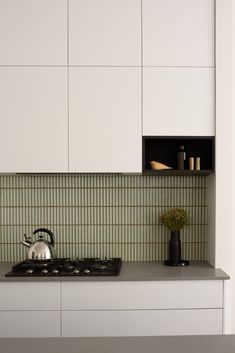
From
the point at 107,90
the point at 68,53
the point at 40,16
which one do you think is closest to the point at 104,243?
the point at 107,90

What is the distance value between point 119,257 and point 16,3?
1.82m

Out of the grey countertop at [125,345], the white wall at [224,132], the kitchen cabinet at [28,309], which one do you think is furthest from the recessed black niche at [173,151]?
the grey countertop at [125,345]

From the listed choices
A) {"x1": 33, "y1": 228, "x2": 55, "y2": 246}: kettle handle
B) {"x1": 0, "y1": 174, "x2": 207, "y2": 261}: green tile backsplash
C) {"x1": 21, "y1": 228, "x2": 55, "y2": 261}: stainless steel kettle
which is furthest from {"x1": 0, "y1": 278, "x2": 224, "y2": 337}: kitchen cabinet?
{"x1": 0, "y1": 174, "x2": 207, "y2": 261}: green tile backsplash

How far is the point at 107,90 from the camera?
285 cm

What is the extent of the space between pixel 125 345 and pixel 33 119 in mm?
1790

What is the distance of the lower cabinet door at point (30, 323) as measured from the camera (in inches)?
103

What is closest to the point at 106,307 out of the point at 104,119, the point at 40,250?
the point at 40,250

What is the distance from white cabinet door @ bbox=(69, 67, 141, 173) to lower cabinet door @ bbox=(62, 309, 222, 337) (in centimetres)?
87

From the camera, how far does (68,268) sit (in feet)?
9.16

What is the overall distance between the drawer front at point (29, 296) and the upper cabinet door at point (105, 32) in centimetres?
138

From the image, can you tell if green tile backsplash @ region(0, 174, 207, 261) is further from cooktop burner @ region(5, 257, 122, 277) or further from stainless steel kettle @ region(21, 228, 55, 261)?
stainless steel kettle @ region(21, 228, 55, 261)

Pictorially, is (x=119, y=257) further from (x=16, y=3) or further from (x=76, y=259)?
Answer: (x=16, y=3)

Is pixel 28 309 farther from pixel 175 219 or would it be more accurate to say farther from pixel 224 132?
pixel 224 132

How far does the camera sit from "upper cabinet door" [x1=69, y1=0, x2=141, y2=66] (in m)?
2.85
